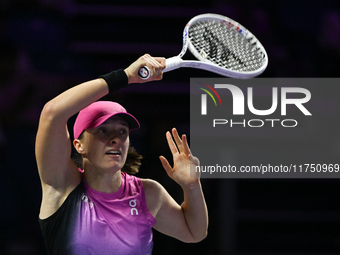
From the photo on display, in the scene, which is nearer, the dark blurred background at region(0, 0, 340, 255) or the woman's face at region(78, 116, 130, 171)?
the woman's face at region(78, 116, 130, 171)

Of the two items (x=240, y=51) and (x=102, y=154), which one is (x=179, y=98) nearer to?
(x=240, y=51)

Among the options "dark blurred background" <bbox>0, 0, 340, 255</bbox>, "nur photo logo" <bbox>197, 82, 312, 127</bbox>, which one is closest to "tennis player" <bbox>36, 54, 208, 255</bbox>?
"dark blurred background" <bbox>0, 0, 340, 255</bbox>

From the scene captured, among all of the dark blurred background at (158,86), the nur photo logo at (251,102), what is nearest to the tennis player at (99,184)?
the dark blurred background at (158,86)

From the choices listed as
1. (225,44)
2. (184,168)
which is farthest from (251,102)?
(184,168)

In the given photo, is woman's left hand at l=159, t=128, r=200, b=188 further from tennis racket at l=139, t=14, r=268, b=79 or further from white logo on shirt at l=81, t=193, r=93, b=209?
tennis racket at l=139, t=14, r=268, b=79

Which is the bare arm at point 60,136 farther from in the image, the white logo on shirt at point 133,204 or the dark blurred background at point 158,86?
the dark blurred background at point 158,86

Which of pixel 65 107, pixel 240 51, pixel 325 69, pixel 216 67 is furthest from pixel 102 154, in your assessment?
pixel 325 69

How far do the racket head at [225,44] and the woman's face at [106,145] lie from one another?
65 cm

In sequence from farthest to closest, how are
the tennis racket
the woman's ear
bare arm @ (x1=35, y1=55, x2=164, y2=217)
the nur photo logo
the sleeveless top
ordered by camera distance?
the nur photo logo, the tennis racket, the woman's ear, the sleeveless top, bare arm @ (x1=35, y1=55, x2=164, y2=217)

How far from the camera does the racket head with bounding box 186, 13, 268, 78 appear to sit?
2.24 meters

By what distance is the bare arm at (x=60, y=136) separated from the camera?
1572 mm

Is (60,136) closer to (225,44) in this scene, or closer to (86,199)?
(86,199)

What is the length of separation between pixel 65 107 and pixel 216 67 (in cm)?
83

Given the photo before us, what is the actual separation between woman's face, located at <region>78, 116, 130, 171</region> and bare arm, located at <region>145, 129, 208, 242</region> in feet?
0.70
